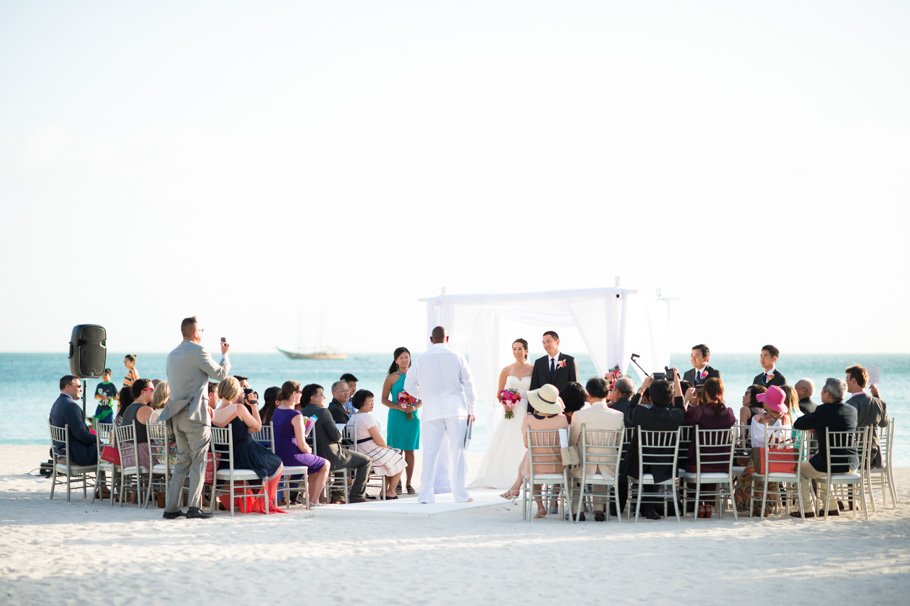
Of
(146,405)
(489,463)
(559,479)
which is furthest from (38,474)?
(559,479)

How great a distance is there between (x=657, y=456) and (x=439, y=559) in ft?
8.02

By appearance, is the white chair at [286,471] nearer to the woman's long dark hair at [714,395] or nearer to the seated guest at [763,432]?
the woman's long dark hair at [714,395]

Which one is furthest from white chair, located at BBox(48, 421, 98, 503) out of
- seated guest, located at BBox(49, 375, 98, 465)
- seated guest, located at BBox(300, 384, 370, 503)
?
seated guest, located at BBox(300, 384, 370, 503)

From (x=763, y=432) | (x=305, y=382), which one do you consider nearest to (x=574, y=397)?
(x=763, y=432)

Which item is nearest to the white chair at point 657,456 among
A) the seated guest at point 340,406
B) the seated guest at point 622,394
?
the seated guest at point 622,394

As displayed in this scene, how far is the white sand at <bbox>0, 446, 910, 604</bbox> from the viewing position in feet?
15.9

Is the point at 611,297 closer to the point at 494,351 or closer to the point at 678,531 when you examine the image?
the point at 494,351

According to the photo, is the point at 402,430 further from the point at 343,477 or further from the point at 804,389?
the point at 804,389

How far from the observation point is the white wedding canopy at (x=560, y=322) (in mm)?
9648

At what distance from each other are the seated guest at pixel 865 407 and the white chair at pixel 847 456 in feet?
0.44

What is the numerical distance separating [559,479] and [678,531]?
3.44ft

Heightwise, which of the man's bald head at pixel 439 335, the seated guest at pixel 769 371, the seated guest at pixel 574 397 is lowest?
the seated guest at pixel 574 397

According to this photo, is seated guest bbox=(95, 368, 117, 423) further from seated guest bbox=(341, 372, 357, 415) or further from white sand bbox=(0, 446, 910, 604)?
seated guest bbox=(341, 372, 357, 415)

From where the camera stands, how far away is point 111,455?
8570 millimetres
